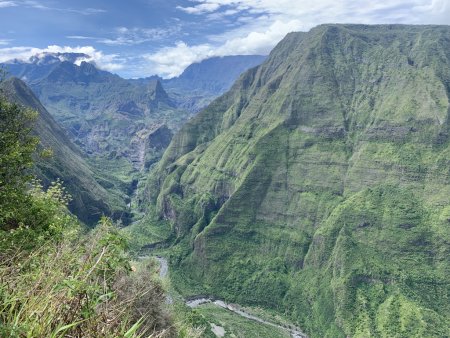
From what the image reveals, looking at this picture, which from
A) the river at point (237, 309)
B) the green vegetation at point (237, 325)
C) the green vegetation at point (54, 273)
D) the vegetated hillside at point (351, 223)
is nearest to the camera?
the green vegetation at point (54, 273)

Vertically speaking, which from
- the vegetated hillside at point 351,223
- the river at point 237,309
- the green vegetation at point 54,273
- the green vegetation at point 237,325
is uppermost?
the green vegetation at point 54,273

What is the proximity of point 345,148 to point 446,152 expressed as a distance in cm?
4466

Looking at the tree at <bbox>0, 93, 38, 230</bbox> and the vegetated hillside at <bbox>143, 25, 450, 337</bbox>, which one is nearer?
the tree at <bbox>0, 93, 38, 230</bbox>

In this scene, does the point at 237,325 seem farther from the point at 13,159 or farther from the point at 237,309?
the point at 13,159

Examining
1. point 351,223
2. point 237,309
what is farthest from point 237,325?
point 351,223

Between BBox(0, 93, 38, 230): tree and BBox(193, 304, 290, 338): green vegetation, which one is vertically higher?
BBox(0, 93, 38, 230): tree

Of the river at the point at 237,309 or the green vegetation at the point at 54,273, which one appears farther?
the river at the point at 237,309

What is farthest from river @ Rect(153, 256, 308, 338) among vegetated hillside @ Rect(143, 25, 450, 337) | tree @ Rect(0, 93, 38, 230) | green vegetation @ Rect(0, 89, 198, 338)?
green vegetation @ Rect(0, 89, 198, 338)

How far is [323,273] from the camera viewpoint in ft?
497

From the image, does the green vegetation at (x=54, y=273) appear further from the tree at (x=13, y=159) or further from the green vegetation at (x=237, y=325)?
the green vegetation at (x=237, y=325)

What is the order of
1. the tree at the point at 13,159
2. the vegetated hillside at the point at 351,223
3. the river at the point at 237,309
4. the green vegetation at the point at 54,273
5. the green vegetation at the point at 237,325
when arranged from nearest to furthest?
the green vegetation at the point at 54,273 < the tree at the point at 13,159 < the green vegetation at the point at 237,325 < the vegetated hillside at the point at 351,223 < the river at the point at 237,309

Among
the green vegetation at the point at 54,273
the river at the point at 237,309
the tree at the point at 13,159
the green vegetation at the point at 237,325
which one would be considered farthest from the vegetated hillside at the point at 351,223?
the tree at the point at 13,159

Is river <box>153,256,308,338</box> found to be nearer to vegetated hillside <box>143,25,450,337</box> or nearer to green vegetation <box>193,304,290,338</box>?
green vegetation <box>193,304,290,338</box>

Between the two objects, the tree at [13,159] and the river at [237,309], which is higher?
the tree at [13,159]
